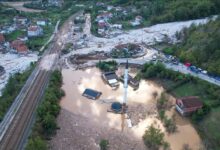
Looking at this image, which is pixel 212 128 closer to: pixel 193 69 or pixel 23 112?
pixel 193 69

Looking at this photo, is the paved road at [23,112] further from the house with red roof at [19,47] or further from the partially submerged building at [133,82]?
the partially submerged building at [133,82]

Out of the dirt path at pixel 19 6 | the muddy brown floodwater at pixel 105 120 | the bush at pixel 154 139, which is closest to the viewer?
the bush at pixel 154 139

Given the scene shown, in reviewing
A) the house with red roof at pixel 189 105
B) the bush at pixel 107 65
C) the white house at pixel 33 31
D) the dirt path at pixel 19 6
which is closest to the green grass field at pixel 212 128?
the house with red roof at pixel 189 105

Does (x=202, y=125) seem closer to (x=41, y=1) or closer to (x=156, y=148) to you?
(x=156, y=148)

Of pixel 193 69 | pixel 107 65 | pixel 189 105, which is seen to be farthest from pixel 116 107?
pixel 193 69

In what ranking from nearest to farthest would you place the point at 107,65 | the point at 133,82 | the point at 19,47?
the point at 133,82 < the point at 107,65 < the point at 19,47

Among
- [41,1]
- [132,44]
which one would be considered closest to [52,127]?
[132,44]
